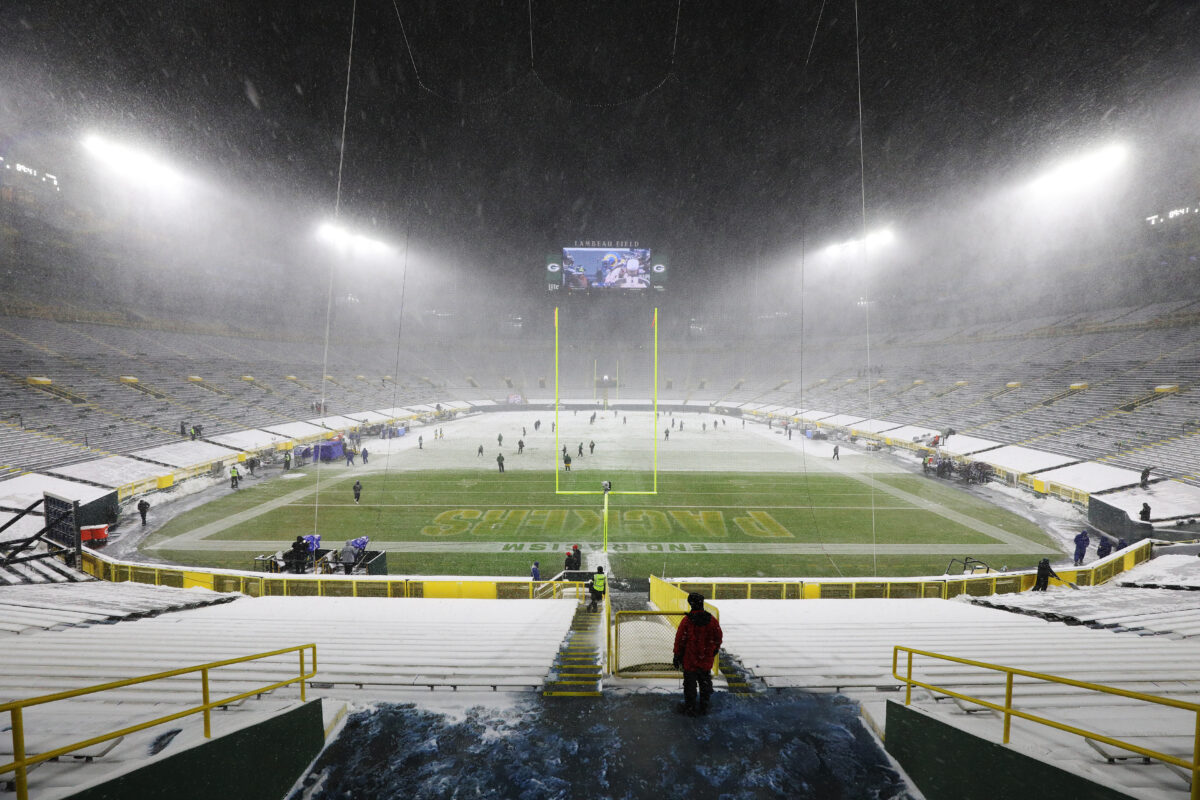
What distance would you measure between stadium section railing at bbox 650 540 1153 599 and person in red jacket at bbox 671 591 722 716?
17.8 ft

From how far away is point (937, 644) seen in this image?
5.67 metres

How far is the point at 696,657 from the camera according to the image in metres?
4.18

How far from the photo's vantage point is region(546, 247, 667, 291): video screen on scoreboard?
55.5 meters

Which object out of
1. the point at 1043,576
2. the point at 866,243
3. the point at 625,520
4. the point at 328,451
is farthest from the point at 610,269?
the point at 1043,576

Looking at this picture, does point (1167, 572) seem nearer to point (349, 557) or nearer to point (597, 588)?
point (597, 588)

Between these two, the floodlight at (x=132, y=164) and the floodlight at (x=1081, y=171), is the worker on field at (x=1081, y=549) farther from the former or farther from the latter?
the floodlight at (x=132, y=164)

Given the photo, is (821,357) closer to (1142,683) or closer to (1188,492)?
(1188,492)

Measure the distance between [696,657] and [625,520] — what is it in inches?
495

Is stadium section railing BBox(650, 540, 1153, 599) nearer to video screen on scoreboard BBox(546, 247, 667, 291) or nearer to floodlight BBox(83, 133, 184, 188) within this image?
floodlight BBox(83, 133, 184, 188)

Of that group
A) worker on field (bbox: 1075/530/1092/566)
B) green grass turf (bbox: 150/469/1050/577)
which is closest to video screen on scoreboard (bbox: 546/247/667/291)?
green grass turf (bbox: 150/469/1050/577)

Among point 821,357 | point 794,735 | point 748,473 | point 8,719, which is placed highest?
point 821,357

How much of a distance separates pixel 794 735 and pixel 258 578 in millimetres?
11103

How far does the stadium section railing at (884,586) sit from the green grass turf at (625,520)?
1533 millimetres

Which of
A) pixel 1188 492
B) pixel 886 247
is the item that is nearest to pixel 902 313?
pixel 886 247
